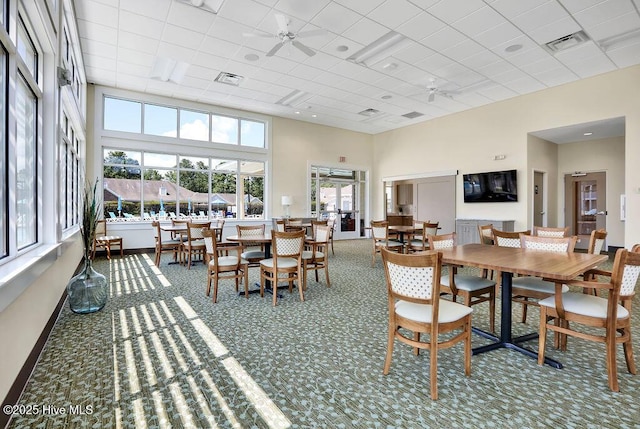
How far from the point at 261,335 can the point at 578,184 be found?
10.6m

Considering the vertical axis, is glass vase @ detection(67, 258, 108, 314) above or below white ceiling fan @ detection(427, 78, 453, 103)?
below

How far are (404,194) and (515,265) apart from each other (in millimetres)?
9243

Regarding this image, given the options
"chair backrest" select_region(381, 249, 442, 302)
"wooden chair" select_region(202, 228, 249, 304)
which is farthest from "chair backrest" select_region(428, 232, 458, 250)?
"wooden chair" select_region(202, 228, 249, 304)

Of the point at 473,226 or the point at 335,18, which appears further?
the point at 473,226

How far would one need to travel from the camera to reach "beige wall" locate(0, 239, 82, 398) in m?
1.89

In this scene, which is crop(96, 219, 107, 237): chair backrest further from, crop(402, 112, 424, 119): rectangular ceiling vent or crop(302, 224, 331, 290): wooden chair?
crop(402, 112, 424, 119): rectangular ceiling vent

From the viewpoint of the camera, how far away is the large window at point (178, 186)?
8297 mm

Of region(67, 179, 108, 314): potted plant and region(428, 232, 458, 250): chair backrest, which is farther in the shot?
region(67, 179, 108, 314): potted plant

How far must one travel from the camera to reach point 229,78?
7.50m

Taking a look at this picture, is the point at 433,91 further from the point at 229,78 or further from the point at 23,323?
the point at 23,323

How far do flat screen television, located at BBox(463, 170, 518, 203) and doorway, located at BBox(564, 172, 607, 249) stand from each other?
265cm

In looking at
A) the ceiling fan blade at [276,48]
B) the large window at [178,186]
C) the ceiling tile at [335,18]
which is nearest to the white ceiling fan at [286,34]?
the ceiling fan blade at [276,48]

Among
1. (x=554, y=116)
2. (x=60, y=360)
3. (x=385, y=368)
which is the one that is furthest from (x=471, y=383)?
(x=554, y=116)

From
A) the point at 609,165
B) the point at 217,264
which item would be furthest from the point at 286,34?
the point at 609,165
